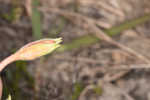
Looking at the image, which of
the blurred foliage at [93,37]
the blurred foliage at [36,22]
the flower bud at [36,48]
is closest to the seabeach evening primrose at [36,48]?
the flower bud at [36,48]

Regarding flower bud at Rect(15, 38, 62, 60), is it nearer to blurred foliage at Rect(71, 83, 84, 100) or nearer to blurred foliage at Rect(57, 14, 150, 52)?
blurred foliage at Rect(71, 83, 84, 100)

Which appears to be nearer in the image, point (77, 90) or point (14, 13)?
point (77, 90)

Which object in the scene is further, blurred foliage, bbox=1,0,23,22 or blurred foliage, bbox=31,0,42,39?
blurred foliage, bbox=1,0,23,22

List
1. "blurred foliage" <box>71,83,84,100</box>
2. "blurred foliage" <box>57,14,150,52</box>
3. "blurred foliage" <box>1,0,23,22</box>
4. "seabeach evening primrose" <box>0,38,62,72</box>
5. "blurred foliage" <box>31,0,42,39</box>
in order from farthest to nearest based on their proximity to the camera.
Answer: "blurred foliage" <box>1,0,23,22</box>
"blurred foliage" <box>57,14,150,52</box>
"blurred foliage" <box>31,0,42,39</box>
"blurred foliage" <box>71,83,84,100</box>
"seabeach evening primrose" <box>0,38,62,72</box>

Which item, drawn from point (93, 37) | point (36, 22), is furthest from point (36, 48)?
point (93, 37)

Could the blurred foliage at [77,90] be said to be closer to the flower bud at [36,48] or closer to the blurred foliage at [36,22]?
the blurred foliage at [36,22]

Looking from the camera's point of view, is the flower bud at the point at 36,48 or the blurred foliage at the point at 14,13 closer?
the flower bud at the point at 36,48

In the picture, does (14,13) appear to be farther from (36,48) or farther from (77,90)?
(36,48)

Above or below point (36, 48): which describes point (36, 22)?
above

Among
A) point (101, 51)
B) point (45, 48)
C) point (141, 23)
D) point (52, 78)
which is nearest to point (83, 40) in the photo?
point (101, 51)


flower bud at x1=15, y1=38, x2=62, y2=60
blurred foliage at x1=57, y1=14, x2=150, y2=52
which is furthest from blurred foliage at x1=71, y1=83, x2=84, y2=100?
flower bud at x1=15, y1=38, x2=62, y2=60

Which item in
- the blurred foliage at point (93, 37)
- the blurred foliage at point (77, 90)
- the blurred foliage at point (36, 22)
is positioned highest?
the blurred foliage at point (36, 22)

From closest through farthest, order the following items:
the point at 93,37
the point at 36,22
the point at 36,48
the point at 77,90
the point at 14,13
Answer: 1. the point at 36,48
2. the point at 77,90
3. the point at 36,22
4. the point at 93,37
5. the point at 14,13
